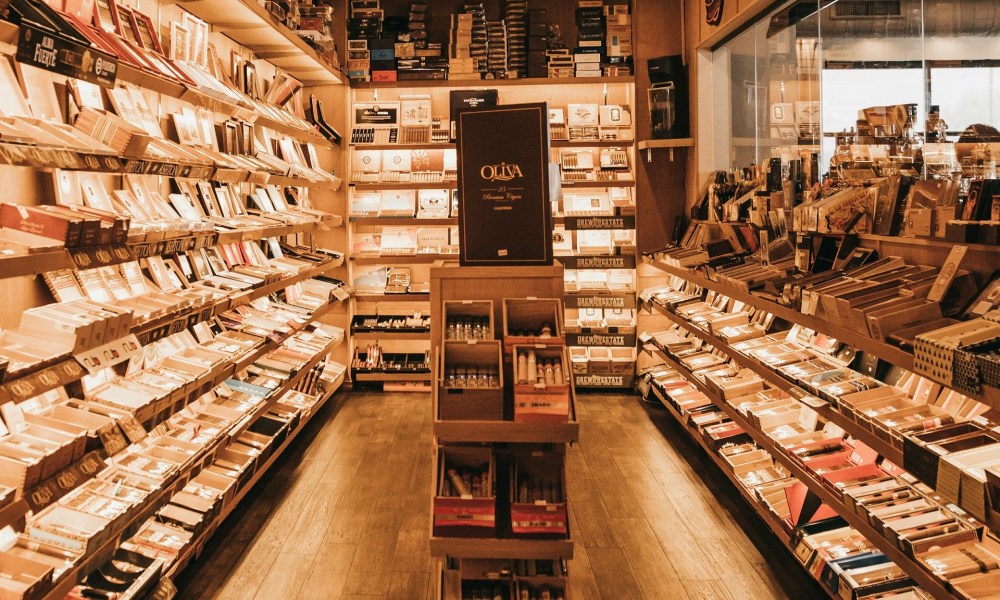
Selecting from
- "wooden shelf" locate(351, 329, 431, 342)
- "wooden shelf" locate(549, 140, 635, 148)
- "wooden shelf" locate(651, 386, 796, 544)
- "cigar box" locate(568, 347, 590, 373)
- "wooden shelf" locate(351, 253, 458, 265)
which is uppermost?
"wooden shelf" locate(549, 140, 635, 148)

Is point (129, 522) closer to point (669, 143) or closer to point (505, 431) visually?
point (505, 431)

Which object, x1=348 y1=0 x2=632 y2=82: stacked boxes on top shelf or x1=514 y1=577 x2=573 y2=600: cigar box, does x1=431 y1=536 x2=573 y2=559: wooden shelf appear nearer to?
x1=514 y1=577 x2=573 y2=600: cigar box

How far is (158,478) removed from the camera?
3178mm

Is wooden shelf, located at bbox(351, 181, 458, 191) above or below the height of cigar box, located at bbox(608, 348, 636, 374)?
above

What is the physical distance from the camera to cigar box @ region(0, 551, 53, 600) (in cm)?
224

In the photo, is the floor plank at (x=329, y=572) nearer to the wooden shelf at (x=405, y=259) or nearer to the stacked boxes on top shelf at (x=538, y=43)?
the wooden shelf at (x=405, y=259)

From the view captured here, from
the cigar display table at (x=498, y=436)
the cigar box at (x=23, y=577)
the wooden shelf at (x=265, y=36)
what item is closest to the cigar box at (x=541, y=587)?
the cigar display table at (x=498, y=436)

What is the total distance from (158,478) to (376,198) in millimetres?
4435

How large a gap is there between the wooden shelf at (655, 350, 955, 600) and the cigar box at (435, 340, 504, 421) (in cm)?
128

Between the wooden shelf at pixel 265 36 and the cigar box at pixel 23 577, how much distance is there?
307 centimetres

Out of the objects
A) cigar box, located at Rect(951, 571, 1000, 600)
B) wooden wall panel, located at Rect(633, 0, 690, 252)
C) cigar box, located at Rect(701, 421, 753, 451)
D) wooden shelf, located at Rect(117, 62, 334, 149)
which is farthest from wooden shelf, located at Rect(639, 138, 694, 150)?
cigar box, located at Rect(951, 571, 1000, 600)

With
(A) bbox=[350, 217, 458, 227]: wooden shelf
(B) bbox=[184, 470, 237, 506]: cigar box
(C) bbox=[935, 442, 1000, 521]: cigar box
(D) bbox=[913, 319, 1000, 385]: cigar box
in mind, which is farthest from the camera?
(A) bbox=[350, 217, 458, 227]: wooden shelf

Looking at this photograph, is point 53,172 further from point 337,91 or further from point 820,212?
point 337,91

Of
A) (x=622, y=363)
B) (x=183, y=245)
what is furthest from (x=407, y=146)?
(x=183, y=245)
